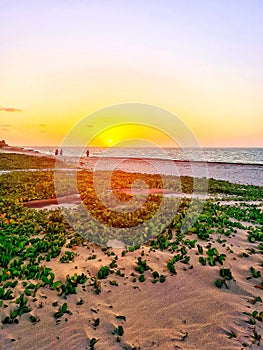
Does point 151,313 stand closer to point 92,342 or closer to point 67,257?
point 92,342

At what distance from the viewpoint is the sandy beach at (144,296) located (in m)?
4.43

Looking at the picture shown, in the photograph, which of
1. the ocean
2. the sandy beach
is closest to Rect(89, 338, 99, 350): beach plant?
the sandy beach

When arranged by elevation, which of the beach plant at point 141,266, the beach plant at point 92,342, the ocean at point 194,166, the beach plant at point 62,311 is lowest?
the beach plant at point 92,342

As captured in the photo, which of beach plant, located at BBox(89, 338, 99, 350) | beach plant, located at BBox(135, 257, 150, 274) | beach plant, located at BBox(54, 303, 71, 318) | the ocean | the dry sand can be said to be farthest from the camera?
the ocean

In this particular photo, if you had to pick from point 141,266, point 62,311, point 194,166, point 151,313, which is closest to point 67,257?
point 141,266

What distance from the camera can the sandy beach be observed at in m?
4.43

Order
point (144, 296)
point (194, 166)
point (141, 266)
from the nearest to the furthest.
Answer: point (144, 296)
point (141, 266)
point (194, 166)

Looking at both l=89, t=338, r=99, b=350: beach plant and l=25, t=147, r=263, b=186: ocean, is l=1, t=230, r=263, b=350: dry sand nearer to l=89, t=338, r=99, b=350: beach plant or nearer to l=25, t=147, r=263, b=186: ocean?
l=89, t=338, r=99, b=350: beach plant

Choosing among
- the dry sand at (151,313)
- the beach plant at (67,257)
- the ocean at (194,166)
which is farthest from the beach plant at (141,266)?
the ocean at (194,166)

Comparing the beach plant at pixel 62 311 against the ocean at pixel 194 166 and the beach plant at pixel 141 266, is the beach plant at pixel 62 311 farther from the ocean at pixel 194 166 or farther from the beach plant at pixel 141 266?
the ocean at pixel 194 166

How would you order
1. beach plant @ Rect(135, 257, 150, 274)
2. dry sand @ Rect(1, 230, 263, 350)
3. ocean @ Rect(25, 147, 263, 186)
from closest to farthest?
dry sand @ Rect(1, 230, 263, 350)
beach plant @ Rect(135, 257, 150, 274)
ocean @ Rect(25, 147, 263, 186)

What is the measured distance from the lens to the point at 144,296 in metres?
5.29

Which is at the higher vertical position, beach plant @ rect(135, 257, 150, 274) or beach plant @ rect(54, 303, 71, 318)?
beach plant @ rect(135, 257, 150, 274)

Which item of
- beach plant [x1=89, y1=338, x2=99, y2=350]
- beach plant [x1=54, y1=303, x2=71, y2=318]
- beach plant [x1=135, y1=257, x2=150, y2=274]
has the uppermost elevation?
beach plant [x1=135, y1=257, x2=150, y2=274]
